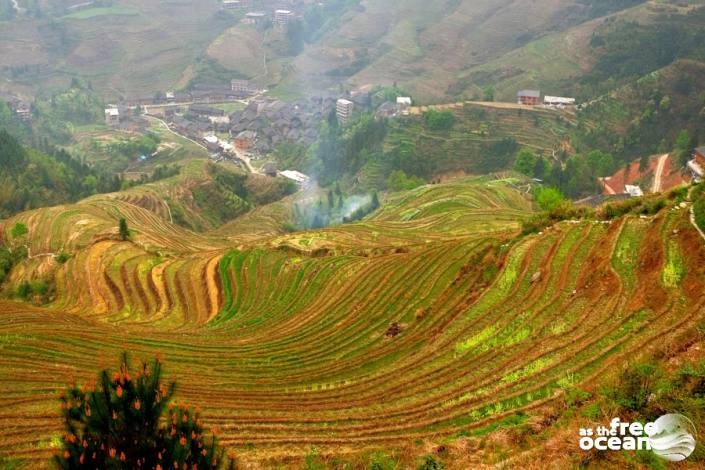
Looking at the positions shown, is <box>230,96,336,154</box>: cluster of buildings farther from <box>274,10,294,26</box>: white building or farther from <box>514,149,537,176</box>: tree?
<box>274,10,294,26</box>: white building

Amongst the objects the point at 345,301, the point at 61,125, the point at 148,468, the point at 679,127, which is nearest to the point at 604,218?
the point at 345,301

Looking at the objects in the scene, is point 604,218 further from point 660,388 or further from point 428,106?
point 428,106

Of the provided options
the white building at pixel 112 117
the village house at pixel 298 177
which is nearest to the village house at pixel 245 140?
the village house at pixel 298 177

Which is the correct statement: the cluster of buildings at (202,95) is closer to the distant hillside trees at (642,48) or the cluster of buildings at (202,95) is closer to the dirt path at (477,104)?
the dirt path at (477,104)

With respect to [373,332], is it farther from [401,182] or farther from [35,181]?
[35,181]

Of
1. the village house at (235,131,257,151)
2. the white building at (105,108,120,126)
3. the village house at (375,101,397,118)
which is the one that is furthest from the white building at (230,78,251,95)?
the village house at (375,101,397,118)

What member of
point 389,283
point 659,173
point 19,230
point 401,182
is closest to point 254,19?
point 401,182
